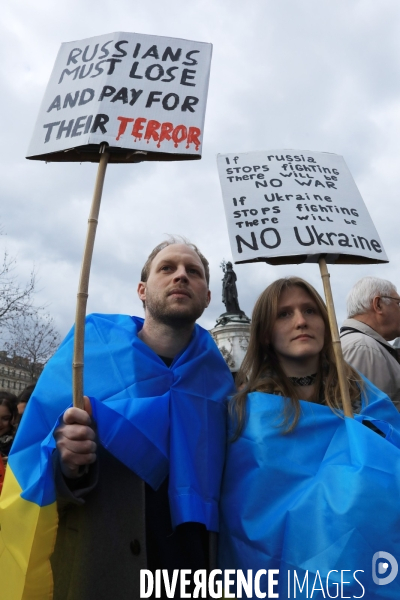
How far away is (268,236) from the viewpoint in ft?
9.42

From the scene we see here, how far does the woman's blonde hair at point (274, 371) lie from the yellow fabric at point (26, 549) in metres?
0.88

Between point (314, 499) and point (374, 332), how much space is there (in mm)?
1774

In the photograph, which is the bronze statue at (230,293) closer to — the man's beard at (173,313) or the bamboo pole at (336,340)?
the bamboo pole at (336,340)

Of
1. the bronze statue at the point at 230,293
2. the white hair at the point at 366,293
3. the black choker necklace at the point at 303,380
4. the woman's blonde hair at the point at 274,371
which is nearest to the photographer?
the woman's blonde hair at the point at 274,371


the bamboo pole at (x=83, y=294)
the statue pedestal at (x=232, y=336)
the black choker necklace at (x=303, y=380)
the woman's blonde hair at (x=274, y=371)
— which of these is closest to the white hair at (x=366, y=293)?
the woman's blonde hair at (x=274, y=371)

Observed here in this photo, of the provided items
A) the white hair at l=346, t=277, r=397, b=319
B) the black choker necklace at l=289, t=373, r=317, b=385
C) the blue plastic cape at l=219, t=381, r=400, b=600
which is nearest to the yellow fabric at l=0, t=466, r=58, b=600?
the blue plastic cape at l=219, t=381, r=400, b=600

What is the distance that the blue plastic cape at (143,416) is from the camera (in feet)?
6.83

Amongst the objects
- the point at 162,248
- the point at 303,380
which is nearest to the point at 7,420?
the point at 162,248

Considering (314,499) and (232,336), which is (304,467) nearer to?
(314,499)

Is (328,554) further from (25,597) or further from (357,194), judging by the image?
(357,194)

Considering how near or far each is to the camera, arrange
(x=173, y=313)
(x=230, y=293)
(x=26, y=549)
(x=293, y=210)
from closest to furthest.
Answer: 1. (x=26, y=549)
2. (x=173, y=313)
3. (x=293, y=210)
4. (x=230, y=293)

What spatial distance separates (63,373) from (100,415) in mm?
349

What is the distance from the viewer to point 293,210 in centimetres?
299

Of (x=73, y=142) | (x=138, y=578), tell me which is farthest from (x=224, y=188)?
(x=138, y=578)
